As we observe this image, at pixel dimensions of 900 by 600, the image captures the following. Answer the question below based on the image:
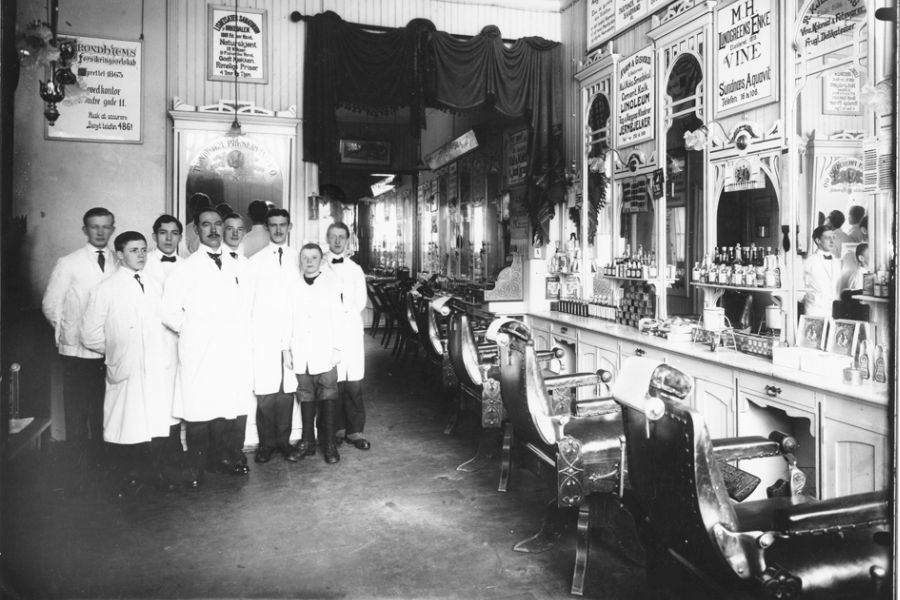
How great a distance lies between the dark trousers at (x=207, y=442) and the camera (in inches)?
155

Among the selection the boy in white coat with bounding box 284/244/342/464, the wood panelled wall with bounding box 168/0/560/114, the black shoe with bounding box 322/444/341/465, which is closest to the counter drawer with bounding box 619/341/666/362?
the boy in white coat with bounding box 284/244/342/464

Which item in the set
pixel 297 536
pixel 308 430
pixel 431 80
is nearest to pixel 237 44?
pixel 431 80

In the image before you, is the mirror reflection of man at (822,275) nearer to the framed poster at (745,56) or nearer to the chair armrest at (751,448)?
the framed poster at (745,56)

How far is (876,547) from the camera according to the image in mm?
1898

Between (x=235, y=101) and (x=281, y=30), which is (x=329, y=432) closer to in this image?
(x=235, y=101)

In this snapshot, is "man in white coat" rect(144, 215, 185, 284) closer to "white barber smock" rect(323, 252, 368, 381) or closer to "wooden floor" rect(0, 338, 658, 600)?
"white barber smock" rect(323, 252, 368, 381)

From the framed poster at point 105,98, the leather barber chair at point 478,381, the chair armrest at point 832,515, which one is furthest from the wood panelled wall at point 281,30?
the chair armrest at point 832,515

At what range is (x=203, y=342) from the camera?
153 inches

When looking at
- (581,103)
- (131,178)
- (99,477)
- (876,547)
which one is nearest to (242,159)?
(131,178)

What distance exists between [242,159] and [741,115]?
347 cm

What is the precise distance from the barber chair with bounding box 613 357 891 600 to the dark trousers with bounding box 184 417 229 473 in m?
2.81

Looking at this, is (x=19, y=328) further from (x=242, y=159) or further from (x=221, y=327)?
(x=242, y=159)

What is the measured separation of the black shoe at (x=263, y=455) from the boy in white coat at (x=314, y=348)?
20 cm

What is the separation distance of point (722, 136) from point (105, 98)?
13.7 ft
